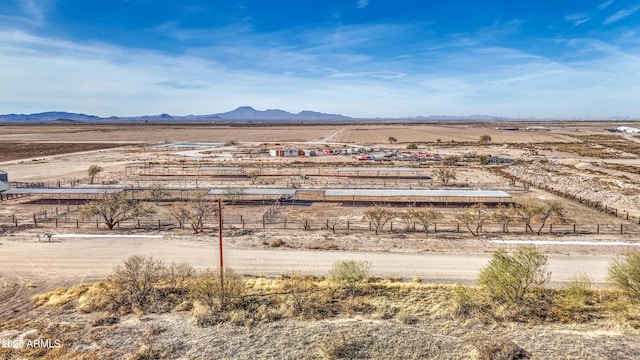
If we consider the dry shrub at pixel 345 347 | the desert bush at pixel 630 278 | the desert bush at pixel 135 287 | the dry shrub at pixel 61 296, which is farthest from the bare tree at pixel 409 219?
the dry shrub at pixel 61 296

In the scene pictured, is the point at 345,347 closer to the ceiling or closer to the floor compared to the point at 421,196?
closer to the floor

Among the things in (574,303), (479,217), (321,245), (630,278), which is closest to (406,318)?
(574,303)

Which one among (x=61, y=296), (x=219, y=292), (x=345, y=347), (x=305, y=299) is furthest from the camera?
(x=61, y=296)

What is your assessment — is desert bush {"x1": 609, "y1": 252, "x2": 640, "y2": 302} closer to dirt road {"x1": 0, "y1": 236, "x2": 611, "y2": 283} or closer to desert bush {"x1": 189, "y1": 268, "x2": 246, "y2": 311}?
dirt road {"x1": 0, "y1": 236, "x2": 611, "y2": 283}

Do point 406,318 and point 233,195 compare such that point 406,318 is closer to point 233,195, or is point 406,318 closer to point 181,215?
point 181,215

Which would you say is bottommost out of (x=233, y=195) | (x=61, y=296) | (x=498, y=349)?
(x=498, y=349)
